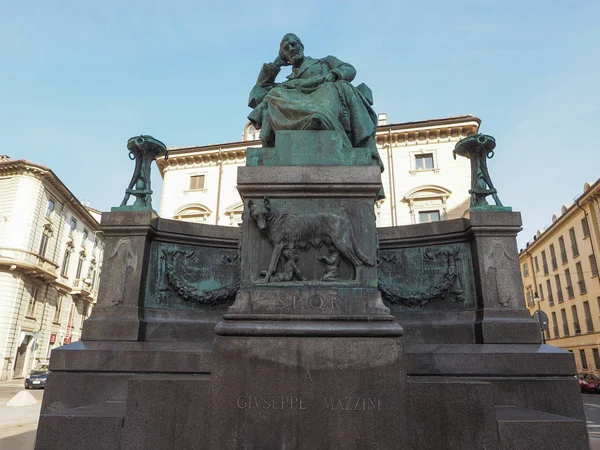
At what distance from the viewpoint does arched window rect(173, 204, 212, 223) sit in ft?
125

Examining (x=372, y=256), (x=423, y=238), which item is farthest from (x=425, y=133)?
(x=372, y=256)

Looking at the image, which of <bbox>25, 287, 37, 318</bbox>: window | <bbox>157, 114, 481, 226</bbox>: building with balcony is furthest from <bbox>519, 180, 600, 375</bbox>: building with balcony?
<bbox>25, 287, 37, 318</bbox>: window

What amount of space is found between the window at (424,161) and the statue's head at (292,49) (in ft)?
100

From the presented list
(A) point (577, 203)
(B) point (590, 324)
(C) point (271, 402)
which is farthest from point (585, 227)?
(C) point (271, 402)

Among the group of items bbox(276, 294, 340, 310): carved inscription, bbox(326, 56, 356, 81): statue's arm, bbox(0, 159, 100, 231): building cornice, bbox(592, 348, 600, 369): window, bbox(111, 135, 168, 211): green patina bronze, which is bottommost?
bbox(276, 294, 340, 310): carved inscription

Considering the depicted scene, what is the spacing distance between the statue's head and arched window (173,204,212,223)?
1270 inches

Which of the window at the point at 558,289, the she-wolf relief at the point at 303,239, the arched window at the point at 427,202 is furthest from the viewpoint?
the window at the point at 558,289

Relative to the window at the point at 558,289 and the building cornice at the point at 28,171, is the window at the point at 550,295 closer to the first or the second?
the window at the point at 558,289

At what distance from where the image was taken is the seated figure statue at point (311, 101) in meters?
5.36

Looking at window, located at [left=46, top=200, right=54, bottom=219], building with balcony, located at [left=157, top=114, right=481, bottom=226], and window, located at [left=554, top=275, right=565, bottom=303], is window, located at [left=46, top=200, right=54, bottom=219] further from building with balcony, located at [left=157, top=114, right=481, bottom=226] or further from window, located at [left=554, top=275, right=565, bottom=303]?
window, located at [left=554, top=275, right=565, bottom=303]

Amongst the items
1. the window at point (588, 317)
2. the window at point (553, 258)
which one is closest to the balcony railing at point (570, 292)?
the window at point (588, 317)

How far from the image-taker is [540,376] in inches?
190

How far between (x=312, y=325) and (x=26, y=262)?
1419 inches

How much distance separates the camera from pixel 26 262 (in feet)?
109
